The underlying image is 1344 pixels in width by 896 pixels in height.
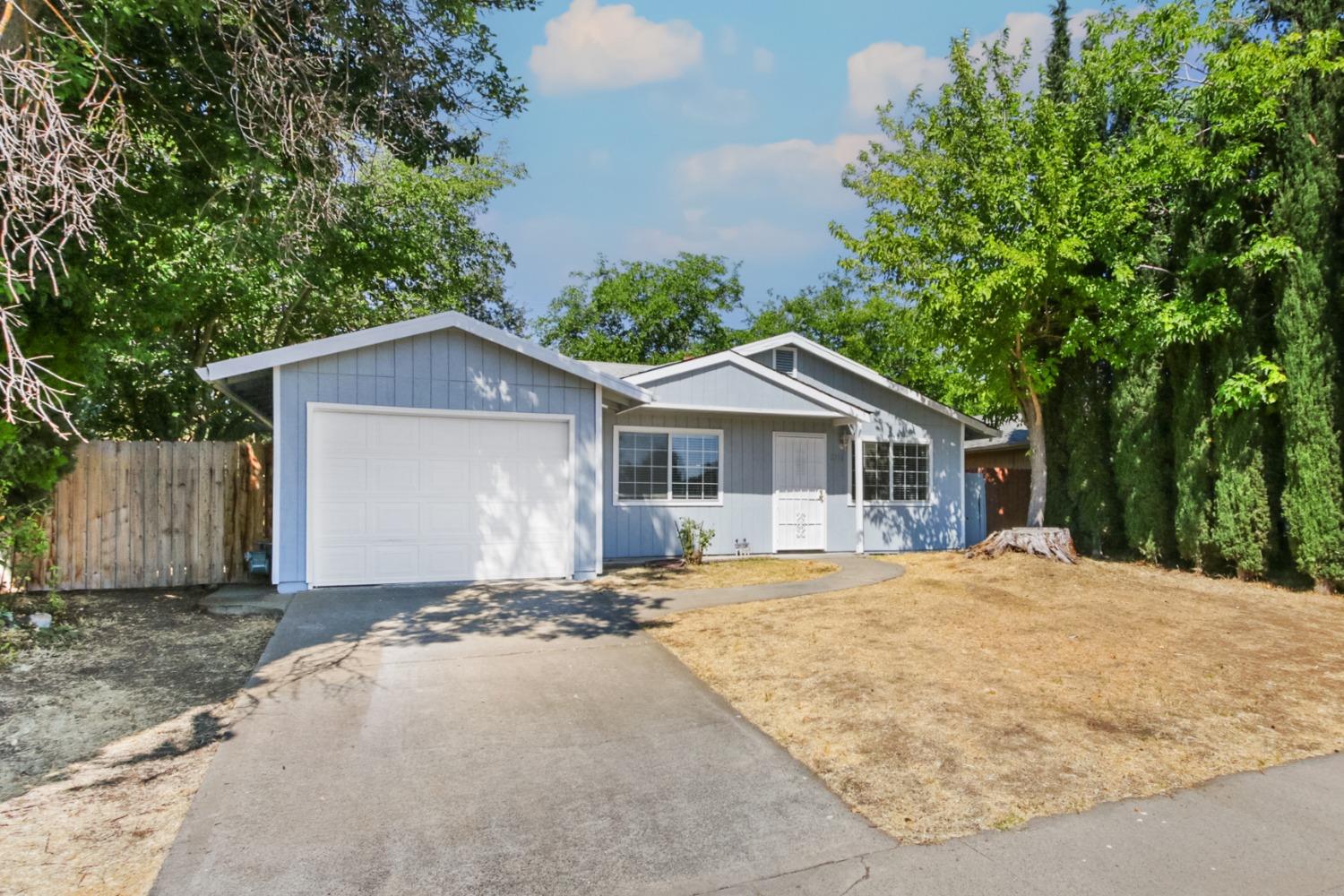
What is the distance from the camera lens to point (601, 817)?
3.26 m

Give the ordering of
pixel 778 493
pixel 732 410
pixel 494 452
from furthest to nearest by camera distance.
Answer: pixel 778 493 → pixel 732 410 → pixel 494 452

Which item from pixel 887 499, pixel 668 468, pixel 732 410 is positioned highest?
pixel 732 410

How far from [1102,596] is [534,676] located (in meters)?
7.37

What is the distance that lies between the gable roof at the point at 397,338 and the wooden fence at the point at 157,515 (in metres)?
1.42

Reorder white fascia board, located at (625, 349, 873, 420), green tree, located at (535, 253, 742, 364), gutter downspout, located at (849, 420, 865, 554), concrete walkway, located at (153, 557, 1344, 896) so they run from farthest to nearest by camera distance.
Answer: green tree, located at (535, 253, 742, 364), gutter downspout, located at (849, 420, 865, 554), white fascia board, located at (625, 349, 873, 420), concrete walkway, located at (153, 557, 1344, 896)

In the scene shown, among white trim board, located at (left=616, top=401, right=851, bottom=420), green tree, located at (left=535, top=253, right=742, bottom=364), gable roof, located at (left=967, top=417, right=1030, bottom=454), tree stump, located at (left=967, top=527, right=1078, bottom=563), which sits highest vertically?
green tree, located at (left=535, top=253, right=742, bottom=364)

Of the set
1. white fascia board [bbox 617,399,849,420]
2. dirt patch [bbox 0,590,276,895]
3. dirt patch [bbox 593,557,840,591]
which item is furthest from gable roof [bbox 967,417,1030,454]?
dirt patch [bbox 0,590,276,895]

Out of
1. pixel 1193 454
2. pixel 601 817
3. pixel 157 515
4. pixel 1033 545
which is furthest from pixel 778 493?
pixel 601 817

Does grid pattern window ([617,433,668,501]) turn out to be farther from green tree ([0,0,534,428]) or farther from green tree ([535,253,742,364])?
green tree ([535,253,742,364])

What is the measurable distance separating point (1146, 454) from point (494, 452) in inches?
405

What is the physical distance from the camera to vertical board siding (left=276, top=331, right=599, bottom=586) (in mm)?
8125

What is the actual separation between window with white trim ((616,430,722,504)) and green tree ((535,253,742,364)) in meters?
18.8

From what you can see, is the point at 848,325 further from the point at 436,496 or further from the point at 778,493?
the point at 436,496

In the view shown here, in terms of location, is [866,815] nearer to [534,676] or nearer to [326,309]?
[534,676]
